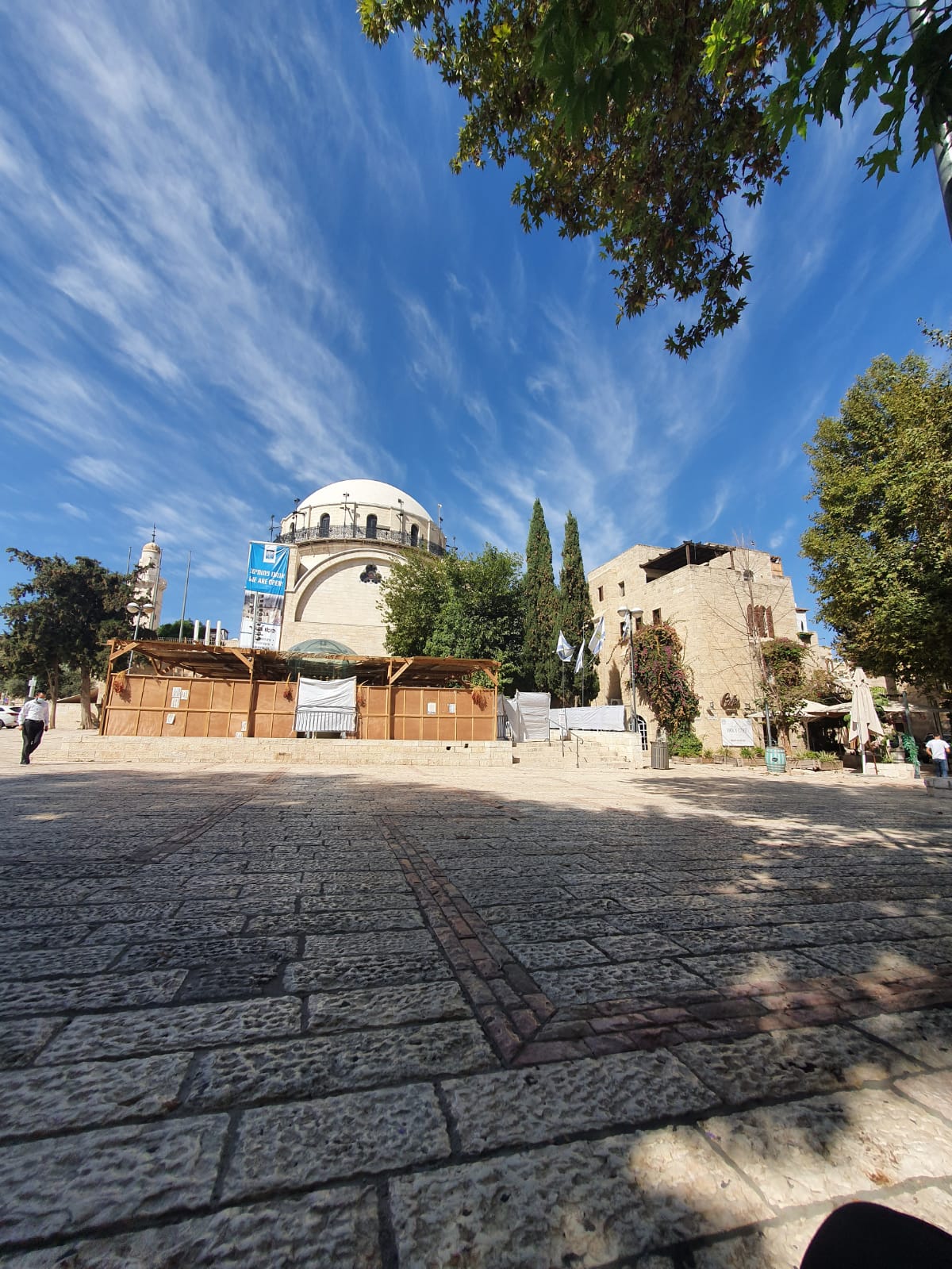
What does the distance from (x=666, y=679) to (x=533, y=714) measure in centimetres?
588

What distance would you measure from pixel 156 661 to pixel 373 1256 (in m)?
24.6

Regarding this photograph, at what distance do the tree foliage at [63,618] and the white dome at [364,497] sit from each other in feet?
48.1

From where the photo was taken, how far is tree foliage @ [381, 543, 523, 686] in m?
25.3

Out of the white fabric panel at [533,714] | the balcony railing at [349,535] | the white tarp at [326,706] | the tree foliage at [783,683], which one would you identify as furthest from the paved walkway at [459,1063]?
the balcony railing at [349,535]

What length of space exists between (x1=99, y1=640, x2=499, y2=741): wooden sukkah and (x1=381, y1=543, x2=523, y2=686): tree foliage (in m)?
4.08

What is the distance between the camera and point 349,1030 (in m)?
1.63

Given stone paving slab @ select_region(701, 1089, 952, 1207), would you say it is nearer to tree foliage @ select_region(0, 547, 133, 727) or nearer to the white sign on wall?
the white sign on wall

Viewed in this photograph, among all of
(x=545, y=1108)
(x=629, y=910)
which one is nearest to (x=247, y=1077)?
(x=545, y=1108)

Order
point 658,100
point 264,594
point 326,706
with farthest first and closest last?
point 264,594 < point 326,706 < point 658,100

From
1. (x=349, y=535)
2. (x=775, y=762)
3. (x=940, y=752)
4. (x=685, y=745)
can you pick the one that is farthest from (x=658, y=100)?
(x=349, y=535)

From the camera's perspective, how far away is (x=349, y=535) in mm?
37094

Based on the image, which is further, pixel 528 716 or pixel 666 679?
pixel 528 716

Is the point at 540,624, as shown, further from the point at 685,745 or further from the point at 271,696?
the point at 271,696

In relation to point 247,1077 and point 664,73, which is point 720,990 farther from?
point 664,73
